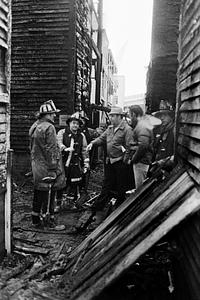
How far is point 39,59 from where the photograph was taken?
1149cm

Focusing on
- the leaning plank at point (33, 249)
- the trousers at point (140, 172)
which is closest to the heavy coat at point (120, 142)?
the trousers at point (140, 172)

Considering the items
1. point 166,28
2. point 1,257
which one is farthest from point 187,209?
point 166,28

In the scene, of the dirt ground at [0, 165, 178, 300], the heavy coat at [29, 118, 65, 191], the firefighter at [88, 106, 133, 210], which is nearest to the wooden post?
the dirt ground at [0, 165, 178, 300]

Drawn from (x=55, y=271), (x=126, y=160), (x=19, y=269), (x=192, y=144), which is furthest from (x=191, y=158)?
(x=126, y=160)

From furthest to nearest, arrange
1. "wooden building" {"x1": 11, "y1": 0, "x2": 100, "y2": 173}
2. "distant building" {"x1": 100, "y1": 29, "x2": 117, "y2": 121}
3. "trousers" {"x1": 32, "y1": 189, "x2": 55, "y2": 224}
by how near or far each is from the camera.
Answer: "distant building" {"x1": 100, "y1": 29, "x2": 117, "y2": 121}
"wooden building" {"x1": 11, "y1": 0, "x2": 100, "y2": 173}
"trousers" {"x1": 32, "y1": 189, "x2": 55, "y2": 224}

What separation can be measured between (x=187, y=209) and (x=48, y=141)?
4368 millimetres

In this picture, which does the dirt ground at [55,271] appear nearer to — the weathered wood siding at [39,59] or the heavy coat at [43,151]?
the heavy coat at [43,151]

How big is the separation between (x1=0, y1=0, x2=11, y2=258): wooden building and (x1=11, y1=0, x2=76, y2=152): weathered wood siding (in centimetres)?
632

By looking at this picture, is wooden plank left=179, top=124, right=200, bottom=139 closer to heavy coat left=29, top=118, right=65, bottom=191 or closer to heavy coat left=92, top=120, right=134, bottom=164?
heavy coat left=92, top=120, right=134, bottom=164

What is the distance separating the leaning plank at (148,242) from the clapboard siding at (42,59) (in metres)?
8.79

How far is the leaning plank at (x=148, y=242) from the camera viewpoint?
268 centimetres

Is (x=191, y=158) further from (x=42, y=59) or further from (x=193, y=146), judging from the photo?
(x=42, y=59)

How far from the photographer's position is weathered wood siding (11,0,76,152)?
11.2 m

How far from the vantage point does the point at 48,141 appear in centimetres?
666
